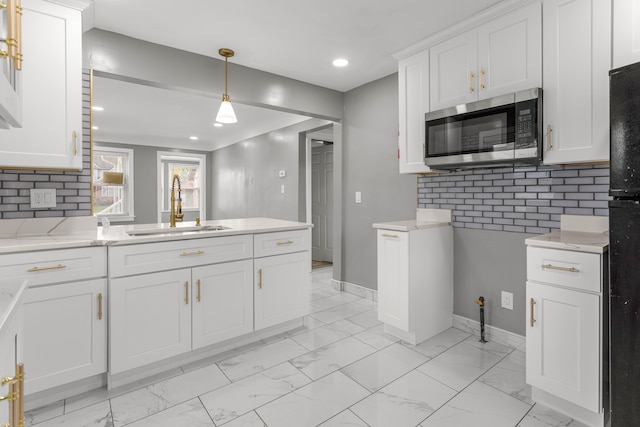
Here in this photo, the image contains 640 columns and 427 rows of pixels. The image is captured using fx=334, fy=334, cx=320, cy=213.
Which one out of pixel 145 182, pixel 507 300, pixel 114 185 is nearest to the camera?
pixel 507 300

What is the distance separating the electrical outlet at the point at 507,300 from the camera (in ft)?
8.22

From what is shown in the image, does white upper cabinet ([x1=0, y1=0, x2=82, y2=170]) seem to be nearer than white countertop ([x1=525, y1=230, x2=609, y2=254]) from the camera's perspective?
No

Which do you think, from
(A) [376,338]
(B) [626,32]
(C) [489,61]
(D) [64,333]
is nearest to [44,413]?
(D) [64,333]

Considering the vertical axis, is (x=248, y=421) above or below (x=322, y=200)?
below

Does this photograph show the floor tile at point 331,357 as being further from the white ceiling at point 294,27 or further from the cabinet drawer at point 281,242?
the white ceiling at point 294,27

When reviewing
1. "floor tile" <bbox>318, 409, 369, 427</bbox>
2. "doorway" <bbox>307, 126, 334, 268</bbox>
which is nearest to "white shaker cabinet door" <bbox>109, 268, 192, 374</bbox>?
"floor tile" <bbox>318, 409, 369, 427</bbox>

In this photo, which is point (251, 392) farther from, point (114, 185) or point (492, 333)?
point (114, 185)

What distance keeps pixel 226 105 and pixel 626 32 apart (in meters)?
2.52

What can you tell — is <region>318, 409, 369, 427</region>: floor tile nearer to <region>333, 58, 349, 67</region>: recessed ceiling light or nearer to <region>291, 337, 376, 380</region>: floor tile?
<region>291, 337, 376, 380</region>: floor tile

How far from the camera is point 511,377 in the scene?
2096mm

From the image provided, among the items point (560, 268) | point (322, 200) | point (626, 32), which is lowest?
point (560, 268)

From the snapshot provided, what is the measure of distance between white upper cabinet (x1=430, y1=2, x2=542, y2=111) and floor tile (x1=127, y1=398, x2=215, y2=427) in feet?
8.43

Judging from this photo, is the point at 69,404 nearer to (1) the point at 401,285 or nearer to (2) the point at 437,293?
(1) the point at 401,285

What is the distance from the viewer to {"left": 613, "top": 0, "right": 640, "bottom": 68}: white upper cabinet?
5.52 feet
